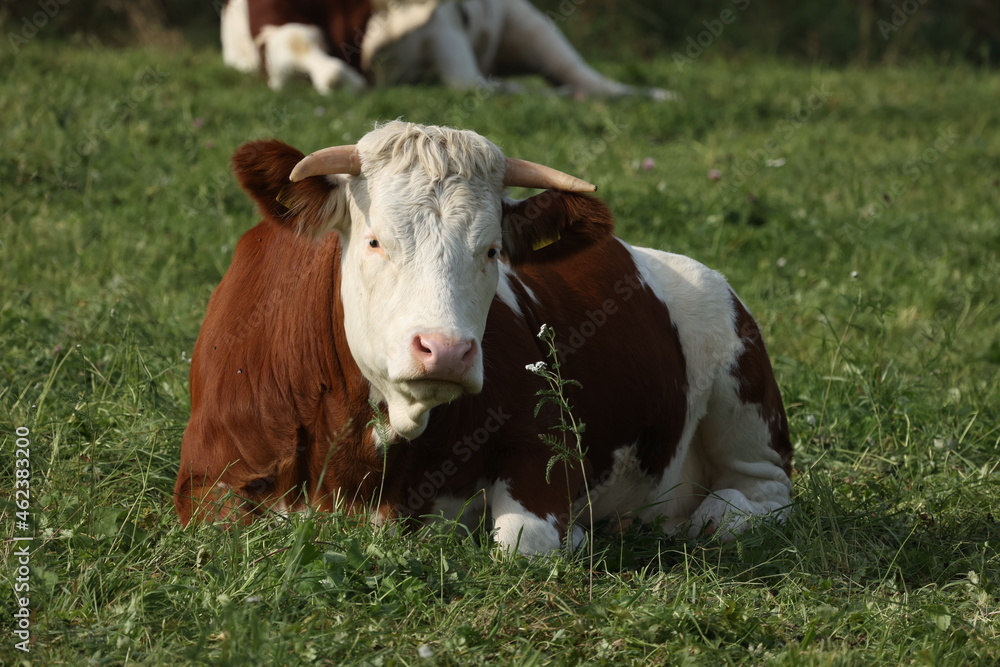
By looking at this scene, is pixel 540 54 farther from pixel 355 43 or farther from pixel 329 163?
pixel 329 163

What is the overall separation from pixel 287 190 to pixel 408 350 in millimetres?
816

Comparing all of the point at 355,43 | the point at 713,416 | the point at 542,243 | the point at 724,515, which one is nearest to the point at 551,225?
the point at 542,243

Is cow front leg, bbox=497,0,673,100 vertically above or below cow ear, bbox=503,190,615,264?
below

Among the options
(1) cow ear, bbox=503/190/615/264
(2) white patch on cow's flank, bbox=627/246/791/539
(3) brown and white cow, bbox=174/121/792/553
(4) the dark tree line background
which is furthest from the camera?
(4) the dark tree line background

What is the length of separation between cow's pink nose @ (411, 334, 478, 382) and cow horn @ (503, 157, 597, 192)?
77 cm

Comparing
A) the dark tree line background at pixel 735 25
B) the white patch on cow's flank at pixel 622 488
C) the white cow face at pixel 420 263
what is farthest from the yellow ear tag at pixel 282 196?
the dark tree line background at pixel 735 25

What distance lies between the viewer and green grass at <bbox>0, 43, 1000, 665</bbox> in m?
3.25

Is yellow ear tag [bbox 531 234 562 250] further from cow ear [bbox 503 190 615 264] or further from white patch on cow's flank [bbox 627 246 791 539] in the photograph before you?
white patch on cow's flank [bbox 627 246 791 539]

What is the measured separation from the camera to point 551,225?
3980mm

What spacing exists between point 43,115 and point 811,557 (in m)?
6.35

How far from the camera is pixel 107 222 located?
694 cm

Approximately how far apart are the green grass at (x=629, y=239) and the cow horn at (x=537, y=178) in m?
1.17

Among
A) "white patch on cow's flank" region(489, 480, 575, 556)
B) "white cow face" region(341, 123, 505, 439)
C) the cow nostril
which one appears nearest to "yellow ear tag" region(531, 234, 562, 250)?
"white cow face" region(341, 123, 505, 439)

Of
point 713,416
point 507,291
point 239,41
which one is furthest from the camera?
point 239,41
